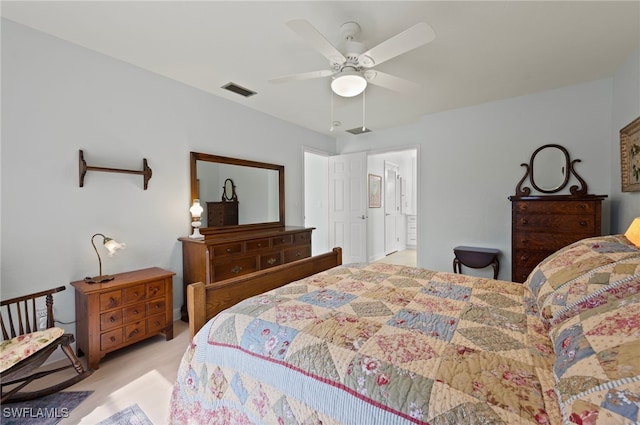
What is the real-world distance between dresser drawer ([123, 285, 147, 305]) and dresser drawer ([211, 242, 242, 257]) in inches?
25.6

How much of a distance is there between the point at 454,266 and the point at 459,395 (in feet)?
10.6

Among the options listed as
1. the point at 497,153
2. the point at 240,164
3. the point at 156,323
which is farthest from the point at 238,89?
the point at 497,153

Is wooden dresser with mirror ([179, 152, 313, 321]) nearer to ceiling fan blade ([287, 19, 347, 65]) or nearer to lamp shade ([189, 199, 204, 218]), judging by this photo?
lamp shade ([189, 199, 204, 218])

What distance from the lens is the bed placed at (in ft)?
2.41

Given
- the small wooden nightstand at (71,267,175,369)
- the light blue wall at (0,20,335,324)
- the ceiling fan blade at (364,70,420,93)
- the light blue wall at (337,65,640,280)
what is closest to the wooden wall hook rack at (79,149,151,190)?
the light blue wall at (0,20,335,324)

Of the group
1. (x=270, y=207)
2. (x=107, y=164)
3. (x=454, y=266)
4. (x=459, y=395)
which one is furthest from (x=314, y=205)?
(x=459, y=395)

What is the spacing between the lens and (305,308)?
4.46ft

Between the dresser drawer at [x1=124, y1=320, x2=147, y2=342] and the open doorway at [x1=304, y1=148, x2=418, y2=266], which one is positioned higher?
the open doorway at [x1=304, y1=148, x2=418, y2=266]

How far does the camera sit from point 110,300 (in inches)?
85.5

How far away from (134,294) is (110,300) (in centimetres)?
17

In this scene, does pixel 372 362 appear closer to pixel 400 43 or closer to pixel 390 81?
pixel 400 43

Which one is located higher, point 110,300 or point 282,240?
point 282,240

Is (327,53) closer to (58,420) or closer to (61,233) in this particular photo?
(61,233)

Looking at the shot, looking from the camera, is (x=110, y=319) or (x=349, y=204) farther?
(x=349, y=204)
